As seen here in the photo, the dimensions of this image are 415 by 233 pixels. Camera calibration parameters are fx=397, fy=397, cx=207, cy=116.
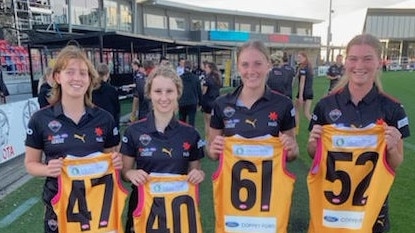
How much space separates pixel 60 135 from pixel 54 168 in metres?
0.22

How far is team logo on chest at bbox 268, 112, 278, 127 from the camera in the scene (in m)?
2.68

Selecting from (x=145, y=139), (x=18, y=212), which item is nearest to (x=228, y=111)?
(x=145, y=139)

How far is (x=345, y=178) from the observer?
8.41 ft

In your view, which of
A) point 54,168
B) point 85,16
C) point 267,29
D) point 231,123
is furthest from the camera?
point 267,29

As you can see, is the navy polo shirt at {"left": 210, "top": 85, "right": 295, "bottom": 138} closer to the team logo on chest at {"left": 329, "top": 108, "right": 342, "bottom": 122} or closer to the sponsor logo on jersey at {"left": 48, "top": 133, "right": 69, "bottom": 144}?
the team logo on chest at {"left": 329, "top": 108, "right": 342, "bottom": 122}

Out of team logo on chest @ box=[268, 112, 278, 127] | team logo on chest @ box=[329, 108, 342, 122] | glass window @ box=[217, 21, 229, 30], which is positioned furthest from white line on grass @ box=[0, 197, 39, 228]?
glass window @ box=[217, 21, 229, 30]

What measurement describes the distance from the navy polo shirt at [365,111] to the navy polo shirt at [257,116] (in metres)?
0.25

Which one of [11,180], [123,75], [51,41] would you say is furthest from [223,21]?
[11,180]

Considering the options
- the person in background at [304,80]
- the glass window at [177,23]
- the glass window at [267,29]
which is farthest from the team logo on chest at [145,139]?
Result: the glass window at [267,29]

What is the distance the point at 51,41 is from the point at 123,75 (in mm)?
8489

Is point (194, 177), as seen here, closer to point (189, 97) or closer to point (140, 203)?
point (140, 203)

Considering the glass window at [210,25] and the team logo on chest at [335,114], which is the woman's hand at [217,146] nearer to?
the team logo on chest at [335,114]

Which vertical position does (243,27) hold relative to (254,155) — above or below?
above

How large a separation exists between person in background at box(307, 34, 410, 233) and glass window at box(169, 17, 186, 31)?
4813 centimetres
